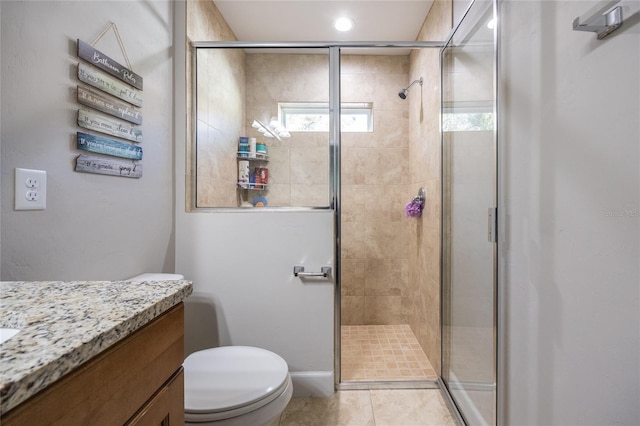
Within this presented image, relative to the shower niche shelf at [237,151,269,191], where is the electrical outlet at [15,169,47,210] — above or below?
below

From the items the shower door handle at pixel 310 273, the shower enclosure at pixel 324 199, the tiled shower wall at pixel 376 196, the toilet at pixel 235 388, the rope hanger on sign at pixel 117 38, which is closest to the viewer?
the toilet at pixel 235 388

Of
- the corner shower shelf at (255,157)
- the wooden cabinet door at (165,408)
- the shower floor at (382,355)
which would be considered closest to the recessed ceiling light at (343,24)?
the corner shower shelf at (255,157)

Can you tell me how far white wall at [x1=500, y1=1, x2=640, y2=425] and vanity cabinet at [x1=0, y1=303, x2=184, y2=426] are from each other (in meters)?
1.05

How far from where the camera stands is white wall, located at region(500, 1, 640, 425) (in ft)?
2.17

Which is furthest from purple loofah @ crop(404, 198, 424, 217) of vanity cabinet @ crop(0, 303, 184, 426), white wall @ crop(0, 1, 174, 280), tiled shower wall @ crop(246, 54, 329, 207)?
vanity cabinet @ crop(0, 303, 184, 426)

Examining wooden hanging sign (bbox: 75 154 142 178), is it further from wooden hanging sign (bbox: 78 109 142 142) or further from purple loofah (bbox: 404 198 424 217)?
purple loofah (bbox: 404 198 424 217)

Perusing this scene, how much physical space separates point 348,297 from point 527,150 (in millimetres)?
1946

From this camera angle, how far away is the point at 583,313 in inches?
30.2

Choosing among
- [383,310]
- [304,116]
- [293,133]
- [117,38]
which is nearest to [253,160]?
[293,133]

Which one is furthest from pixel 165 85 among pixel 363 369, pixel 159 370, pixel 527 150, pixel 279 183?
pixel 363 369

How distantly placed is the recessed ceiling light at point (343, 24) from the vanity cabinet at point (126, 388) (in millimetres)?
2180

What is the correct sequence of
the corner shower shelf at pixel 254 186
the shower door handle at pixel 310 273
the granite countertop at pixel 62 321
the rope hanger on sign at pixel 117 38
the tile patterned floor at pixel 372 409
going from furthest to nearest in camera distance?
the corner shower shelf at pixel 254 186, the shower door handle at pixel 310 273, the tile patterned floor at pixel 372 409, the rope hanger on sign at pixel 117 38, the granite countertop at pixel 62 321

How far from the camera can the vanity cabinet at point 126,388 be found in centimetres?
36

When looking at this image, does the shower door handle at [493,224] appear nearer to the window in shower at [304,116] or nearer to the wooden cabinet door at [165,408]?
the window in shower at [304,116]
